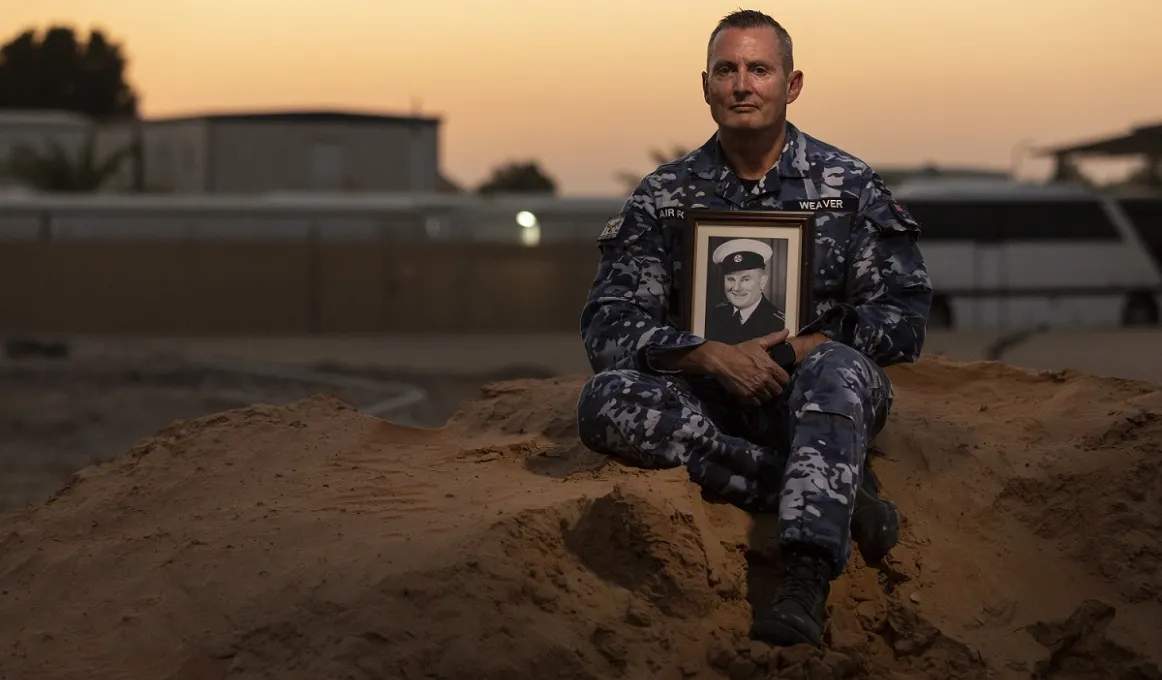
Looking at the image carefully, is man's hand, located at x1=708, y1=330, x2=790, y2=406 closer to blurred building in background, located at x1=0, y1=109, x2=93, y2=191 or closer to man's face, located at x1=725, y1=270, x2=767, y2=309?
man's face, located at x1=725, y1=270, x2=767, y2=309

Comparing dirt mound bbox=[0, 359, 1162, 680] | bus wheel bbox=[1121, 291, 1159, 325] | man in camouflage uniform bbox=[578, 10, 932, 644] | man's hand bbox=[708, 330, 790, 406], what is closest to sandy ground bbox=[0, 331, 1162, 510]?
bus wheel bbox=[1121, 291, 1159, 325]

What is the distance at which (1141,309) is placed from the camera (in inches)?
929

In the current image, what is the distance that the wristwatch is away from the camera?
4.08m

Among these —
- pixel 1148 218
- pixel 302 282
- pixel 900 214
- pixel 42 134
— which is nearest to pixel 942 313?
pixel 1148 218

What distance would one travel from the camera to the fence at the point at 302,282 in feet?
84.1

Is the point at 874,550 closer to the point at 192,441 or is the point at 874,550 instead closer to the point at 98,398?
the point at 192,441

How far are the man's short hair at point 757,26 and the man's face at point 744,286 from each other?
0.57 metres

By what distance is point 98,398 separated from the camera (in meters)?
14.2

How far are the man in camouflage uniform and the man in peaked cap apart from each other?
0.11m

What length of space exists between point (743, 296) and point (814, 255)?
23cm

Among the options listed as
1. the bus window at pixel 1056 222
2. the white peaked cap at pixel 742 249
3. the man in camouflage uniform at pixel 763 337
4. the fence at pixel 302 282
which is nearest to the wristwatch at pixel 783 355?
the man in camouflage uniform at pixel 763 337

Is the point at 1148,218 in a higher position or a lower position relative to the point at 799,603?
higher

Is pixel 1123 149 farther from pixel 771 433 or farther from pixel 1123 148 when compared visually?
pixel 771 433

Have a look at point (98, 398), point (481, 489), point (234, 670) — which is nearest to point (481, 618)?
point (234, 670)
